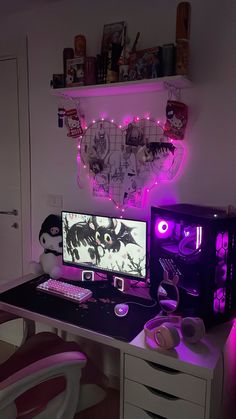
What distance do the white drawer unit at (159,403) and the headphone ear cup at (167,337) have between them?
0.20m

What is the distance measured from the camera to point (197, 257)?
148 centimetres

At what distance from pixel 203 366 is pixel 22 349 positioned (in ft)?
3.00

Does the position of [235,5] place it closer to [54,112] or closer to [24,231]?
[54,112]

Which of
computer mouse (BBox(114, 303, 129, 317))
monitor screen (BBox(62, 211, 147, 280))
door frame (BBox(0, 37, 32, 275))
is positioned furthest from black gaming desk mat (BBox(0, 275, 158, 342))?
door frame (BBox(0, 37, 32, 275))

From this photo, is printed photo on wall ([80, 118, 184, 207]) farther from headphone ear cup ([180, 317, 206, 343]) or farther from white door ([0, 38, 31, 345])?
headphone ear cup ([180, 317, 206, 343])

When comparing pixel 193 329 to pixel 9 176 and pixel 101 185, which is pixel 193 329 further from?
pixel 9 176

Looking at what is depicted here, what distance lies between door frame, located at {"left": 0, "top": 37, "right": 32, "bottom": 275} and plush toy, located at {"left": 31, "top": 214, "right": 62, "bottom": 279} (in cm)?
26

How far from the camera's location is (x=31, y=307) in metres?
1.64

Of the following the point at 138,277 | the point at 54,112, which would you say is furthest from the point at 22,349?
the point at 54,112

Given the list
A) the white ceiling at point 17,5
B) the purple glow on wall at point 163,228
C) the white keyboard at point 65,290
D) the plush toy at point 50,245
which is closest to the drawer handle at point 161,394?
the white keyboard at point 65,290

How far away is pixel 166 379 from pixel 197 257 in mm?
506

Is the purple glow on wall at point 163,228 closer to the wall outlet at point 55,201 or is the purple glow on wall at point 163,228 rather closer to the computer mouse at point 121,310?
the computer mouse at point 121,310

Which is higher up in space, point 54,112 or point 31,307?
point 54,112

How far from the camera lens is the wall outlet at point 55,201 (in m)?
2.14
